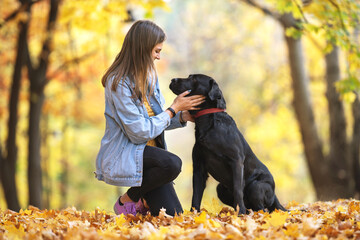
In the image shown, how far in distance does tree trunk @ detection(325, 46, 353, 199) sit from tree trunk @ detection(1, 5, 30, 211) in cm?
628

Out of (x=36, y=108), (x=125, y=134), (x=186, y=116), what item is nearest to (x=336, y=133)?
(x=186, y=116)

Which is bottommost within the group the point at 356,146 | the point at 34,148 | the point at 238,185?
the point at 356,146

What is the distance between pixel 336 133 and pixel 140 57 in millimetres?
6363

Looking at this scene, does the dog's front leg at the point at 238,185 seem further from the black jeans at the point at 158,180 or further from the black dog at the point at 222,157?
the black jeans at the point at 158,180

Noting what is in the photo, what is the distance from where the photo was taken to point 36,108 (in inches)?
373

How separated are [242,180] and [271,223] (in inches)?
31.6

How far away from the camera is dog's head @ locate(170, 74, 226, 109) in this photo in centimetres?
392

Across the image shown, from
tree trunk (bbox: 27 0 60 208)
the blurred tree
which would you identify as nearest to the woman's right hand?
the blurred tree

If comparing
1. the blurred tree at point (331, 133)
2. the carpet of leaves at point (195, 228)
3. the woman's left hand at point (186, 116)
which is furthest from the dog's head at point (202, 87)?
the blurred tree at point (331, 133)

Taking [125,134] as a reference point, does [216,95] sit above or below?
above

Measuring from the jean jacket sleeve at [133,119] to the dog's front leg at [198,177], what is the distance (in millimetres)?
444

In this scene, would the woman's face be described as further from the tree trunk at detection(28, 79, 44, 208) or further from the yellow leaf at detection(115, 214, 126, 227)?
the tree trunk at detection(28, 79, 44, 208)

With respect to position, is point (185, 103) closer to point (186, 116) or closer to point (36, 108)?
point (186, 116)

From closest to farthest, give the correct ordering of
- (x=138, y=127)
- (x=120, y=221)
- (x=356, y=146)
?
(x=120, y=221) < (x=138, y=127) < (x=356, y=146)
